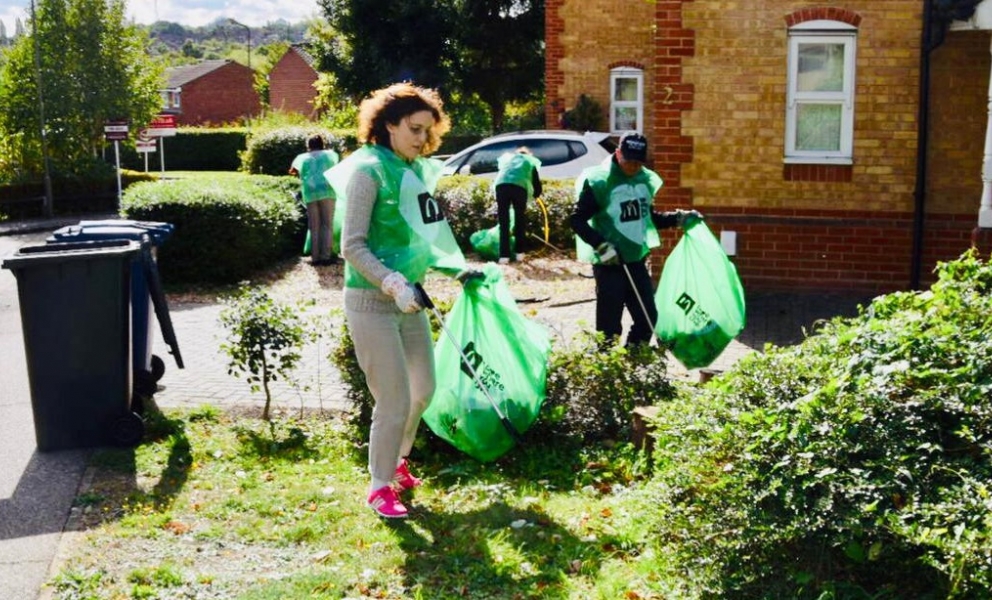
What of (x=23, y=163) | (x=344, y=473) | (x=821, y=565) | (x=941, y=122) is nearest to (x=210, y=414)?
(x=344, y=473)

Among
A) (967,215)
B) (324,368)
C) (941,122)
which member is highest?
(941,122)

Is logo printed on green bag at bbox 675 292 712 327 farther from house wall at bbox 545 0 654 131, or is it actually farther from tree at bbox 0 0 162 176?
tree at bbox 0 0 162 176

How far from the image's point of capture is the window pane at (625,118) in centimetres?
2381

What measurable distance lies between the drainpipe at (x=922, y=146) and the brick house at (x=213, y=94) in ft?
215

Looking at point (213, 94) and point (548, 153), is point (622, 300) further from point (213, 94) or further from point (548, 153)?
point (213, 94)

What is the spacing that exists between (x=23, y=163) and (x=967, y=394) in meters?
26.5

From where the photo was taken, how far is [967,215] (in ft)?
38.1

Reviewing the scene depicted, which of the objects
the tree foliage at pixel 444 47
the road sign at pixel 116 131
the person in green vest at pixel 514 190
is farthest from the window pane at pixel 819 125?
the tree foliage at pixel 444 47

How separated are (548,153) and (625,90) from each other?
5.74 meters

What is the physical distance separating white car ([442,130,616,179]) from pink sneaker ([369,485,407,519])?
12682mm

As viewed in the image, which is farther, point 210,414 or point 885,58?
point 885,58

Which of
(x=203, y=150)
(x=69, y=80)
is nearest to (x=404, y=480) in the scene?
(x=69, y=80)

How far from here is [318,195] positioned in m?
15.0

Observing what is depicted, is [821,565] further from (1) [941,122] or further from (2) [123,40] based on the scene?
(2) [123,40]
